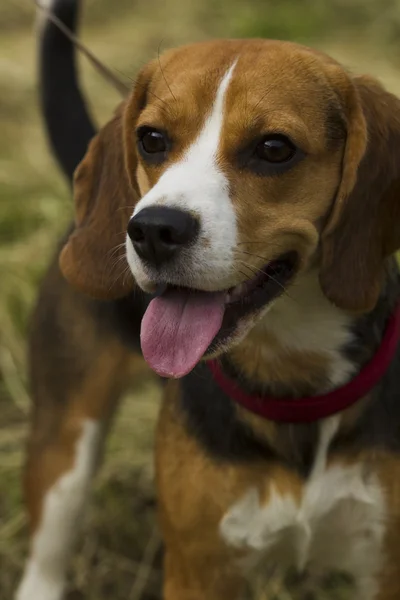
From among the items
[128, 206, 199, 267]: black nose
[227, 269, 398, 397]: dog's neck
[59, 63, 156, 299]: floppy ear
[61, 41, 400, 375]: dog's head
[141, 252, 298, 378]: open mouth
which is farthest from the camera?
[59, 63, 156, 299]: floppy ear

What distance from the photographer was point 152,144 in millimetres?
3227

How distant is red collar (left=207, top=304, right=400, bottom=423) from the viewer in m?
3.37

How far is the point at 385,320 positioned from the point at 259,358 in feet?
1.30

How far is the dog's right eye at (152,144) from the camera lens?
318 centimetres

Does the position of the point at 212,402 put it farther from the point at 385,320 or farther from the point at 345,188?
the point at 345,188

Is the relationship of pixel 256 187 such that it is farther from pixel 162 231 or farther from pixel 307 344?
pixel 307 344

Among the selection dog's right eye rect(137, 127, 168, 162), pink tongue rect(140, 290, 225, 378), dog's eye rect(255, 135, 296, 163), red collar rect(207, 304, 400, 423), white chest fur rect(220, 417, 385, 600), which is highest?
dog's eye rect(255, 135, 296, 163)

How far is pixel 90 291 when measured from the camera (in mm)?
3604

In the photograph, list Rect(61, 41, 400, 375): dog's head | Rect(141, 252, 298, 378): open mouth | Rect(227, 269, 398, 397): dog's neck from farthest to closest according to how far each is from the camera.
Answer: Rect(227, 269, 398, 397): dog's neck < Rect(141, 252, 298, 378): open mouth < Rect(61, 41, 400, 375): dog's head

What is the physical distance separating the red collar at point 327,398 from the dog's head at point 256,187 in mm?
268

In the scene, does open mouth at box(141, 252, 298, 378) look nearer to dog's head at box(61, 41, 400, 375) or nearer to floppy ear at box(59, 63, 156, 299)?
dog's head at box(61, 41, 400, 375)

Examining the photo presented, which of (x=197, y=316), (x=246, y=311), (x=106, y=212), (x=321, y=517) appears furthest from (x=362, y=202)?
(x=321, y=517)

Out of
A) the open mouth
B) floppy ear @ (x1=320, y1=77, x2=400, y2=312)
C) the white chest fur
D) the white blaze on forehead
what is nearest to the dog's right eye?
the white blaze on forehead

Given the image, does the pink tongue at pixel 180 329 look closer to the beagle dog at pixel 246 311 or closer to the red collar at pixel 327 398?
the beagle dog at pixel 246 311
